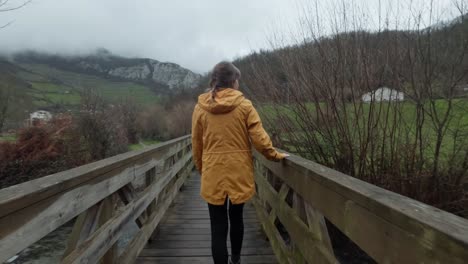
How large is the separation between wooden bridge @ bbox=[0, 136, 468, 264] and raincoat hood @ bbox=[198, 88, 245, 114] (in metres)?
0.62

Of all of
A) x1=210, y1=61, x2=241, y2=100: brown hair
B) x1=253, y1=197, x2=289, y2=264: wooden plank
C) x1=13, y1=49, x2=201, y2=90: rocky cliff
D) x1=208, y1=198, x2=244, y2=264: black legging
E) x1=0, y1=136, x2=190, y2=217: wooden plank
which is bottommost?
x1=253, y1=197, x2=289, y2=264: wooden plank

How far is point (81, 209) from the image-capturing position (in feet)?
5.78

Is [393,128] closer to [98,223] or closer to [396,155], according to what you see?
[396,155]

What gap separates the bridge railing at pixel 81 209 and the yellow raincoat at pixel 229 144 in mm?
658

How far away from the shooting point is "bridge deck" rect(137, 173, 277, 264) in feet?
11.4

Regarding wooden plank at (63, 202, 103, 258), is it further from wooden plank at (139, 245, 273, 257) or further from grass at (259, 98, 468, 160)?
grass at (259, 98, 468, 160)

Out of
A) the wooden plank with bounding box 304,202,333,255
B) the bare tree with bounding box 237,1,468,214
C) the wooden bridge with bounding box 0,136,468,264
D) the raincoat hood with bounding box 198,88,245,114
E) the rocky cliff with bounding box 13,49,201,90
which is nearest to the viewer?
the wooden bridge with bounding box 0,136,468,264

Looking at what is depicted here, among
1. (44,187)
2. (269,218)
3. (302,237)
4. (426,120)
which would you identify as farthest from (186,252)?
(426,120)

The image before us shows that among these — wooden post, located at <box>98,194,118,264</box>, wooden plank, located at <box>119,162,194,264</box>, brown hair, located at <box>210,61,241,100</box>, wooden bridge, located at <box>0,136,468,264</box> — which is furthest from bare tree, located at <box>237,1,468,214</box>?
wooden post, located at <box>98,194,118,264</box>

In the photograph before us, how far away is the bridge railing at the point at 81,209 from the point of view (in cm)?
123

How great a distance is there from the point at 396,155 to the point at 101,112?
14661mm

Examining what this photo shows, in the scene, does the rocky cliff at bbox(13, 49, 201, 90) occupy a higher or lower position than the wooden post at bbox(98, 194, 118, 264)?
higher

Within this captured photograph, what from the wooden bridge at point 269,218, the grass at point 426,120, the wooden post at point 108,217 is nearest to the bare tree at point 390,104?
the grass at point 426,120

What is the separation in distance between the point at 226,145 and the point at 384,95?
212 cm
